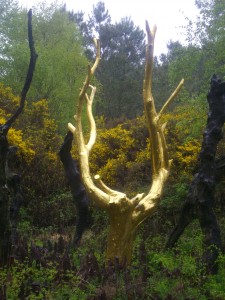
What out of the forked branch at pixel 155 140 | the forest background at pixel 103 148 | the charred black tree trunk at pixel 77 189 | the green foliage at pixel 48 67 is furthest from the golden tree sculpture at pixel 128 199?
the green foliage at pixel 48 67

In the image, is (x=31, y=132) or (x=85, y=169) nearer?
(x=85, y=169)

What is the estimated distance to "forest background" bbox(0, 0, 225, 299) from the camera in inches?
174

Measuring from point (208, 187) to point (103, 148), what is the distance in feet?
35.3

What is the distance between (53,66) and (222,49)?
11.7 metres

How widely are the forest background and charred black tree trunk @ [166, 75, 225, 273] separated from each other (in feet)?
0.88

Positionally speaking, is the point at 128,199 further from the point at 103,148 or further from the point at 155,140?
the point at 103,148

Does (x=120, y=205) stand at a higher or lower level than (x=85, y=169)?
lower

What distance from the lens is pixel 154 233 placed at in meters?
8.46

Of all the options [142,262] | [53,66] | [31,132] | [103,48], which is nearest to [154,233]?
[142,262]

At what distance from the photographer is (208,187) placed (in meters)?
5.99

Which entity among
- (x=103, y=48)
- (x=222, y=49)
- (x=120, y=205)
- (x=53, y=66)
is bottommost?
(x=120, y=205)

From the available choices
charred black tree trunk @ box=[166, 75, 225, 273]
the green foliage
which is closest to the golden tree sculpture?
charred black tree trunk @ box=[166, 75, 225, 273]

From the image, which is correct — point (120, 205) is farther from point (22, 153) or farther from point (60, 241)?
point (22, 153)

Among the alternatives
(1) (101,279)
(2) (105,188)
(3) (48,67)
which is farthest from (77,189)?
(3) (48,67)
